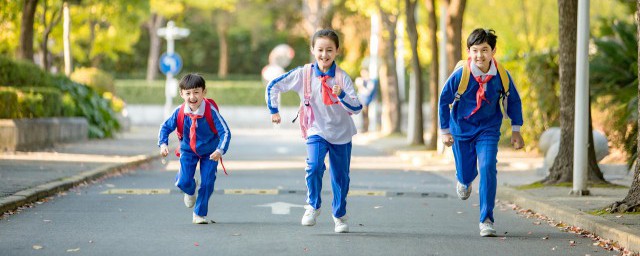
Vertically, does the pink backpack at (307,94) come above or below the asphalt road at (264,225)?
above

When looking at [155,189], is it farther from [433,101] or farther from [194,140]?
[433,101]

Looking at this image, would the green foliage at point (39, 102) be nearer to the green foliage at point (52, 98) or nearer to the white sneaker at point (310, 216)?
the green foliage at point (52, 98)

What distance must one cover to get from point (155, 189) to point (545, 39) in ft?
110

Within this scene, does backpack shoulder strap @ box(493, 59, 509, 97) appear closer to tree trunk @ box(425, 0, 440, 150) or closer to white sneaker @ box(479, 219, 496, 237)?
white sneaker @ box(479, 219, 496, 237)

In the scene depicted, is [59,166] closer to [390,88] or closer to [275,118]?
[275,118]

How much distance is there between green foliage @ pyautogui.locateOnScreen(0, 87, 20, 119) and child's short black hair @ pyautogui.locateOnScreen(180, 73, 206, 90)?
1245 centimetres

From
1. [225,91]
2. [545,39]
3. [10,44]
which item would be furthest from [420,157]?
[225,91]

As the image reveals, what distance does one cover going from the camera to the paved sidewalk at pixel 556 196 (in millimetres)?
11078

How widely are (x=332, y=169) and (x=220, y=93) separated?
54008 mm

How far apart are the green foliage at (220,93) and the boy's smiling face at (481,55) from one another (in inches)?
2091

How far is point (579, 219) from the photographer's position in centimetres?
1209

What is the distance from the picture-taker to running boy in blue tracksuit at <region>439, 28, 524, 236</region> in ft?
36.9

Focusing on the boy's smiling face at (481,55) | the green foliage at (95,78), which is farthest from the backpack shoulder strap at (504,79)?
the green foliage at (95,78)

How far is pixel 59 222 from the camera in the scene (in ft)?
39.8
